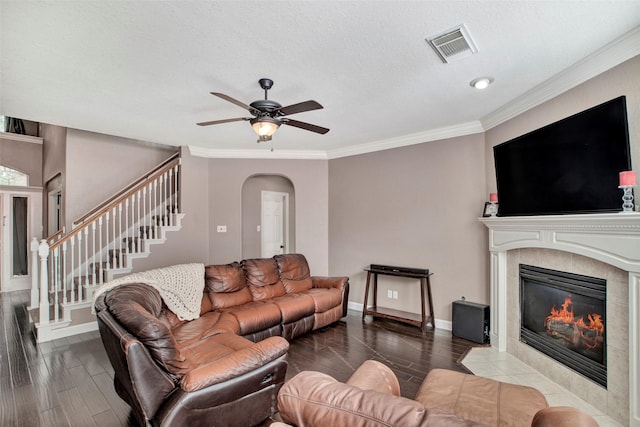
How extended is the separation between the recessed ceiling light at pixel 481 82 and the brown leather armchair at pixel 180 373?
288 cm

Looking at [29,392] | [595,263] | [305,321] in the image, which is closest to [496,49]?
[595,263]

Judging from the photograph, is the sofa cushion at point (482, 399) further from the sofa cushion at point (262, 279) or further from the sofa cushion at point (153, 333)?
the sofa cushion at point (262, 279)

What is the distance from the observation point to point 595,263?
7.98 ft

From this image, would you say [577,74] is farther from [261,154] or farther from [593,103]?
[261,154]

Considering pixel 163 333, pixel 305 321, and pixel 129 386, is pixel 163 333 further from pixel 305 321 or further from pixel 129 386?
pixel 305 321

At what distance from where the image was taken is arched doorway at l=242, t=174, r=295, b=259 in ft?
21.3

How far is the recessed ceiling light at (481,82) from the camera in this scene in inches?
108

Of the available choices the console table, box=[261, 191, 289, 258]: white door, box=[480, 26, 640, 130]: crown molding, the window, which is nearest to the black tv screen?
box=[480, 26, 640, 130]: crown molding

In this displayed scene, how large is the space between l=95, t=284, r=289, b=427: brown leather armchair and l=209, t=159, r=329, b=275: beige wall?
3181mm

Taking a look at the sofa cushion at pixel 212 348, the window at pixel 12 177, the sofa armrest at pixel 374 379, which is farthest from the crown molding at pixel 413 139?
the window at pixel 12 177

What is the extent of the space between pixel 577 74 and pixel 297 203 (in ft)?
13.7

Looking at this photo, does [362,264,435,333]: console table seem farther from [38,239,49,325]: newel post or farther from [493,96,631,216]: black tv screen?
[38,239,49,325]: newel post

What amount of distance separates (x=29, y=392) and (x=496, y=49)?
4.81m

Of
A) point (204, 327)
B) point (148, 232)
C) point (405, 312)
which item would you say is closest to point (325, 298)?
point (405, 312)
